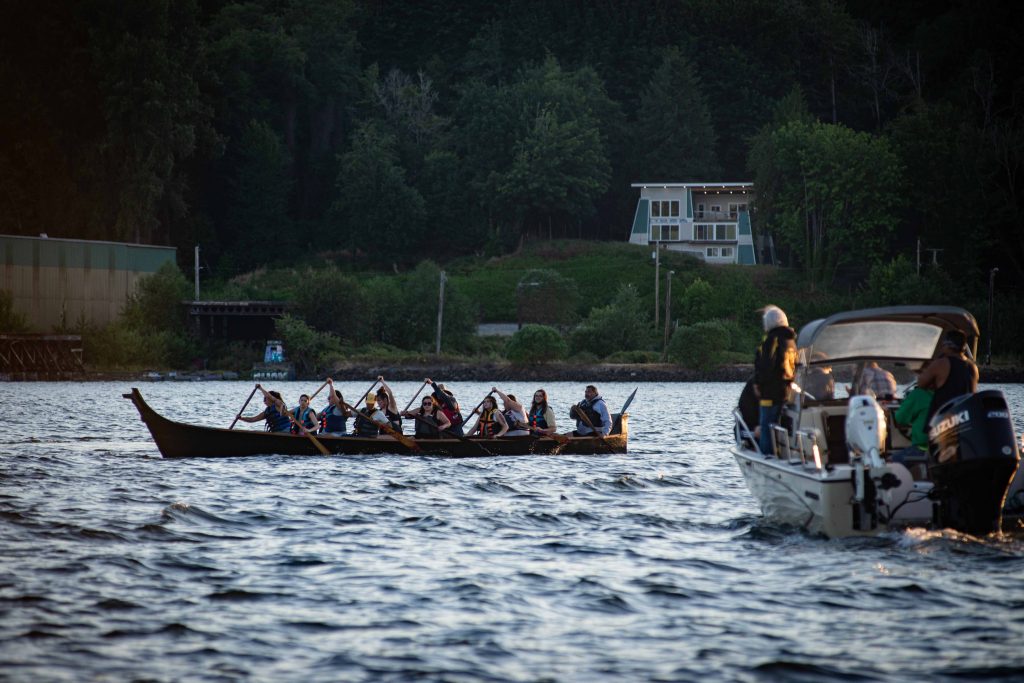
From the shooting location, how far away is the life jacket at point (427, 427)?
30578mm

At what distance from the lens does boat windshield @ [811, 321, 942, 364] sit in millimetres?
17688


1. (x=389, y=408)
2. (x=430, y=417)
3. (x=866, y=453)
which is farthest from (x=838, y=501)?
(x=389, y=408)

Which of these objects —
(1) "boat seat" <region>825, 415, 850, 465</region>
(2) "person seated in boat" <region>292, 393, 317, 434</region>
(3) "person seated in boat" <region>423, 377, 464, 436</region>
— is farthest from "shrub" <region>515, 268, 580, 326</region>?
(1) "boat seat" <region>825, 415, 850, 465</region>

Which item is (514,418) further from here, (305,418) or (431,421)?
(305,418)

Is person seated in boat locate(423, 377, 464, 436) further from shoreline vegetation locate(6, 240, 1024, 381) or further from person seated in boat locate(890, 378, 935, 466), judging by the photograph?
shoreline vegetation locate(6, 240, 1024, 381)

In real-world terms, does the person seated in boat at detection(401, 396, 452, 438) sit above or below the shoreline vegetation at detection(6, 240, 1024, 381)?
below

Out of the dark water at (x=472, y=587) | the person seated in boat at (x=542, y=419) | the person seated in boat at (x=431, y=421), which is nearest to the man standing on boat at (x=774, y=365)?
the dark water at (x=472, y=587)

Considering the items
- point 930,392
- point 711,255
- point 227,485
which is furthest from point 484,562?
point 711,255

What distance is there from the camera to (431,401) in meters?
30.9

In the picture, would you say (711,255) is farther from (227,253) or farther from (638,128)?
(227,253)

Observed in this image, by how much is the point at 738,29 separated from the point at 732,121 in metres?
9.31

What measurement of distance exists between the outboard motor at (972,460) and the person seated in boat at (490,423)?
1613 centimetres

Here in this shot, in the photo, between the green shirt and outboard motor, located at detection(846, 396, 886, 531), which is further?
the green shirt

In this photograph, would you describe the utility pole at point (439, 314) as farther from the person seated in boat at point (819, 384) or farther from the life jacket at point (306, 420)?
the person seated in boat at point (819, 384)
